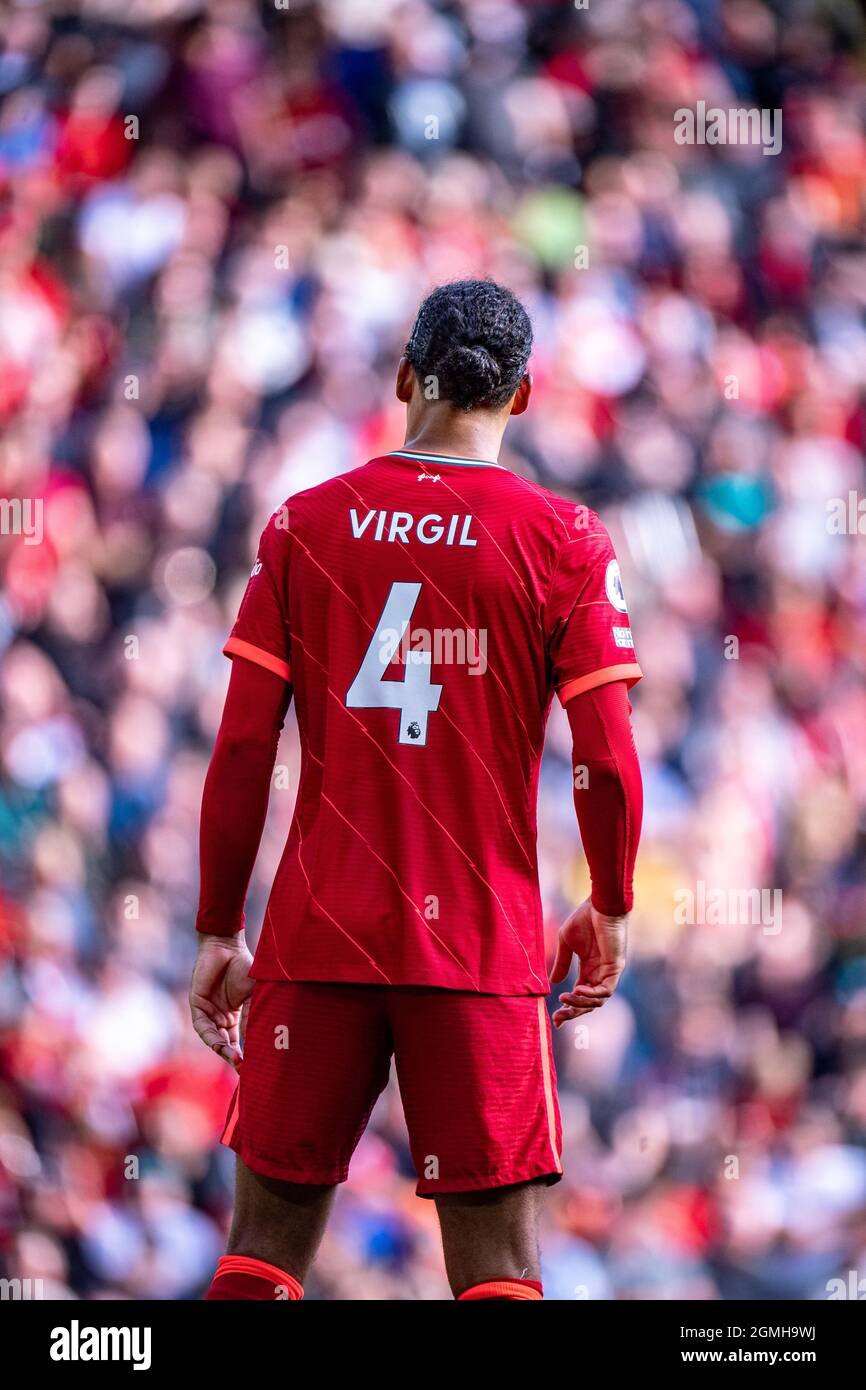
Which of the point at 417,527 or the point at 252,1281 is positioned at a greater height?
the point at 417,527

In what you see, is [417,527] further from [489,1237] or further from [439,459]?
[489,1237]

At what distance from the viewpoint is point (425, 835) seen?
1133 mm

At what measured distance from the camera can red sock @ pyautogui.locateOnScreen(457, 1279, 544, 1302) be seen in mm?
1101

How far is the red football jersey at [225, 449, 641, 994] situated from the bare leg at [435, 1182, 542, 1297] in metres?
0.16

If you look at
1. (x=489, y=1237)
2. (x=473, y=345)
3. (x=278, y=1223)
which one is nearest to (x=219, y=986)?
(x=278, y=1223)

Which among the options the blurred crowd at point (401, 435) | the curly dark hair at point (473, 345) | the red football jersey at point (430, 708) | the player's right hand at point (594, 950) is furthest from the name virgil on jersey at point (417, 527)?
the blurred crowd at point (401, 435)

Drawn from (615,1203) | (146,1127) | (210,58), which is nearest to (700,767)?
(615,1203)

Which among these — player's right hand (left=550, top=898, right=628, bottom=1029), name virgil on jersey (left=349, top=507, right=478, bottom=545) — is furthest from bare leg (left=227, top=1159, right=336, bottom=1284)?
name virgil on jersey (left=349, top=507, right=478, bottom=545)

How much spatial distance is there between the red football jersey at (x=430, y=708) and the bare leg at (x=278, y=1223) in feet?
0.55

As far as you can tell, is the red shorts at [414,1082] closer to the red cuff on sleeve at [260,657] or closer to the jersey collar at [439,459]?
the red cuff on sleeve at [260,657]

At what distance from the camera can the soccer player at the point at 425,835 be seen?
112 cm

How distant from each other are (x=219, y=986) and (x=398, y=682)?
31 centimetres

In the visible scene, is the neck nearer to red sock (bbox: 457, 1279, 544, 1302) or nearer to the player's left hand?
the player's left hand

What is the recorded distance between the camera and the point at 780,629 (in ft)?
7.12
